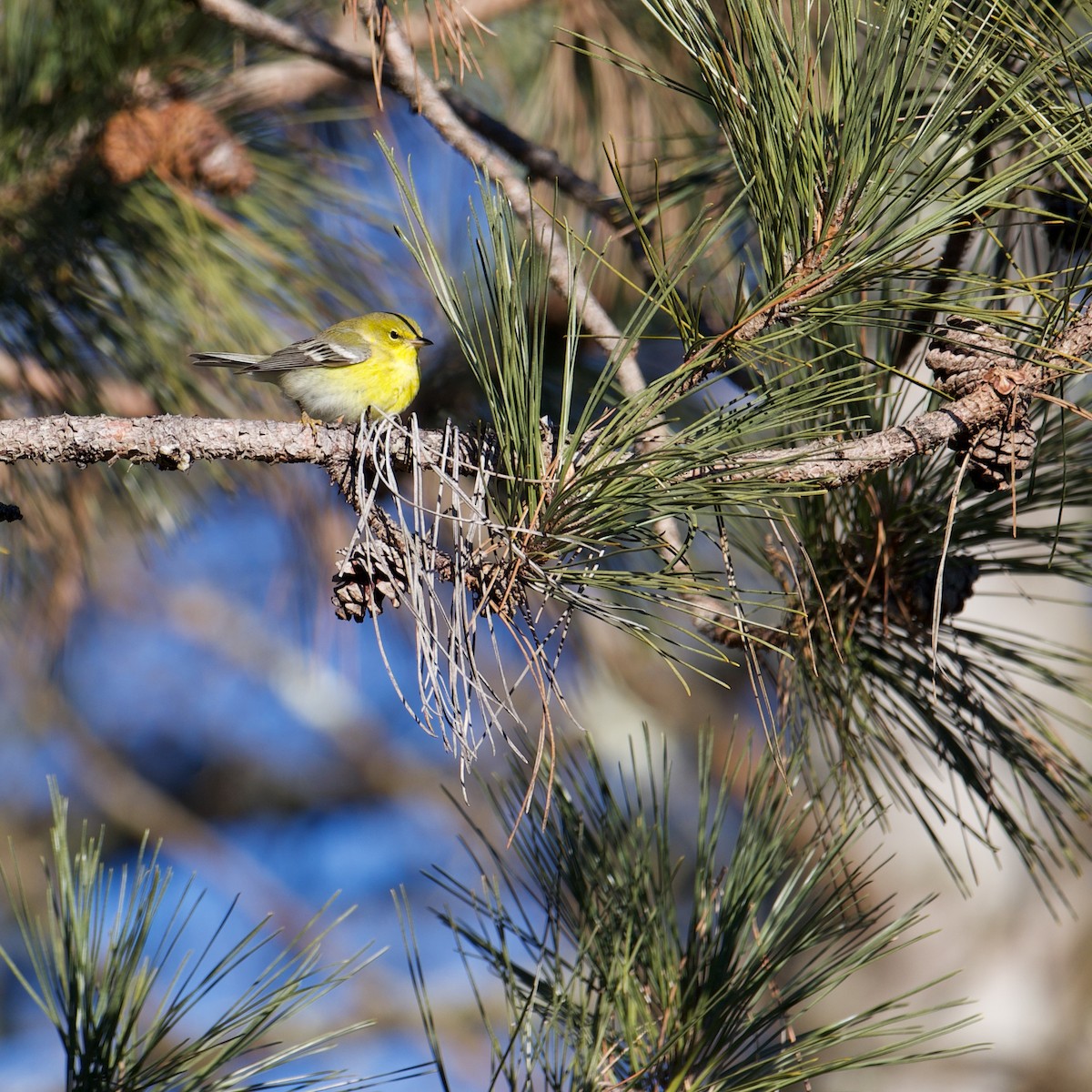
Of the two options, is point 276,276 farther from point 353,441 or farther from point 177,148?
point 353,441

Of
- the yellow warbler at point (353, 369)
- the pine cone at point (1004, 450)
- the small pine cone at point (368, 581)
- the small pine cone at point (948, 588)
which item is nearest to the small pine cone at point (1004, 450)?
the pine cone at point (1004, 450)

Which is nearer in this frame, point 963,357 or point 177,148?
point 963,357

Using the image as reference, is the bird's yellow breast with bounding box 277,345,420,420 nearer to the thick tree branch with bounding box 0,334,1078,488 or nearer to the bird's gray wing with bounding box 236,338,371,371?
the bird's gray wing with bounding box 236,338,371,371

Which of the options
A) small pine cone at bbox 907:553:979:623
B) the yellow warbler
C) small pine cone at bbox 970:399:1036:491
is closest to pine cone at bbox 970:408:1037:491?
small pine cone at bbox 970:399:1036:491

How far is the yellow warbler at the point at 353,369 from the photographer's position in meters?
2.47

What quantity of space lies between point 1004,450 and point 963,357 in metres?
0.13

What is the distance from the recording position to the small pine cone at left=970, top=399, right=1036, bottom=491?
1.23 m

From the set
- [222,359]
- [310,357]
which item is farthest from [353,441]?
[310,357]

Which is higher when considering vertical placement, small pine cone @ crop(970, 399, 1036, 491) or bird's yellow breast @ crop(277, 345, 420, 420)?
bird's yellow breast @ crop(277, 345, 420, 420)

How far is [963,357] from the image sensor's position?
129 centimetres

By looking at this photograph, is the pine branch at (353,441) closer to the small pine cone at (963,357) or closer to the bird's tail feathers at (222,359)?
the small pine cone at (963,357)

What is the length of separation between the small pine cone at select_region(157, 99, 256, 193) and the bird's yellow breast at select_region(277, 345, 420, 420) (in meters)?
0.45

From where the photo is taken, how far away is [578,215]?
3.17 metres

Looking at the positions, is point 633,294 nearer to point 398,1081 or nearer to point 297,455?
point 297,455
